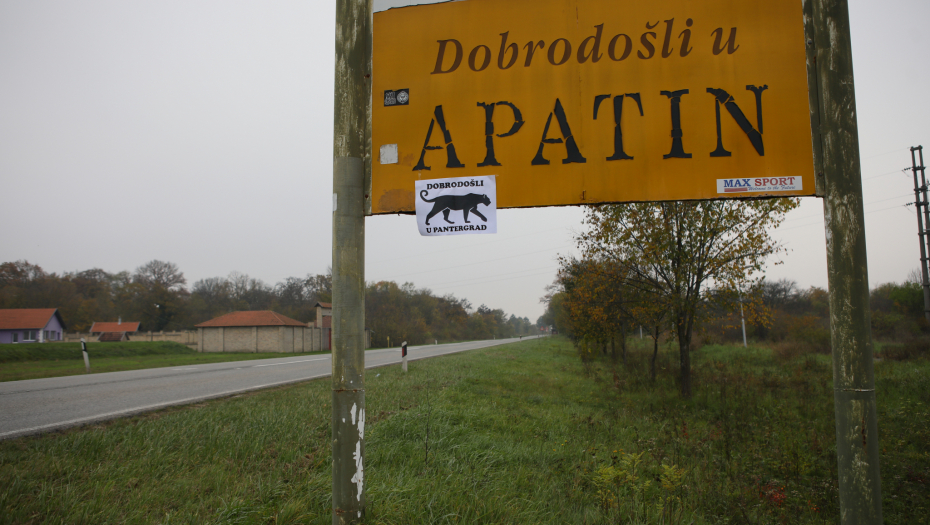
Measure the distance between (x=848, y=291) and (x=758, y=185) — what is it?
690 millimetres

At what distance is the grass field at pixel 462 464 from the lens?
341 cm

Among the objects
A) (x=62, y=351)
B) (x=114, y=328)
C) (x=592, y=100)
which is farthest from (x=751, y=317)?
(x=114, y=328)

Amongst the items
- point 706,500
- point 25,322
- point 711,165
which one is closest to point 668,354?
point 706,500

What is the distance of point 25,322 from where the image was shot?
169ft

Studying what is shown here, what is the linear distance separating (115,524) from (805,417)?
36.8ft

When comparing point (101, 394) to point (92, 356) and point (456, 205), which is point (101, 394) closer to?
point (456, 205)

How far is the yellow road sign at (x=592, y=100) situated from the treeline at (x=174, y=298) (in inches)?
1941

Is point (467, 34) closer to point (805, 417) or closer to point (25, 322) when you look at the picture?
point (805, 417)

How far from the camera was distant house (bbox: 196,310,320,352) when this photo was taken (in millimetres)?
38000

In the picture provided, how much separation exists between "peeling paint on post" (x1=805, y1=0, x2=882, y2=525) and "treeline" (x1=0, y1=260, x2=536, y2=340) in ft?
166

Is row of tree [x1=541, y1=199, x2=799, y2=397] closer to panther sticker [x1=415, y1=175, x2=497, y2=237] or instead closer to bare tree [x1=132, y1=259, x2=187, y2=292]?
panther sticker [x1=415, y1=175, x2=497, y2=237]

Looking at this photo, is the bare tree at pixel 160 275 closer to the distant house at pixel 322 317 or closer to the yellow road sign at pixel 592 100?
the distant house at pixel 322 317

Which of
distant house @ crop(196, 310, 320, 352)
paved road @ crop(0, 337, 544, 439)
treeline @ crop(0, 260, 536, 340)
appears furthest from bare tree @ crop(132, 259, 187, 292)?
paved road @ crop(0, 337, 544, 439)

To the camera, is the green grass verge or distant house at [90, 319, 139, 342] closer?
the green grass verge
